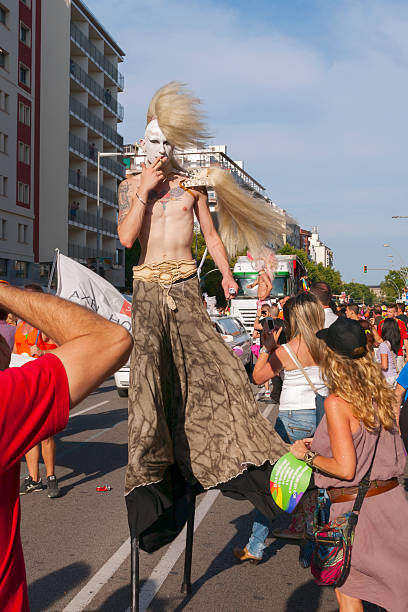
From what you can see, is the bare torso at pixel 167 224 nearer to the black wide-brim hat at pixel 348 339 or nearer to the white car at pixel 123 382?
the black wide-brim hat at pixel 348 339

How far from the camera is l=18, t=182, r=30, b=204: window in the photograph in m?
41.3

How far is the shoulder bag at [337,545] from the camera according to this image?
3.07 m

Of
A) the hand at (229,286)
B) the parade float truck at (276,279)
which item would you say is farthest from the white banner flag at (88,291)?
the parade float truck at (276,279)

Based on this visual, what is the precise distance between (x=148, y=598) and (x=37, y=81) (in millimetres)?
43142

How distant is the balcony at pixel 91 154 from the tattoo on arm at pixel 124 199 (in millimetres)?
48419

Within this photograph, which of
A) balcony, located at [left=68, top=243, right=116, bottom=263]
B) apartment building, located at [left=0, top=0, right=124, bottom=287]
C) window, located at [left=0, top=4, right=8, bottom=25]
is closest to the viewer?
window, located at [left=0, top=4, right=8, bottom=25]

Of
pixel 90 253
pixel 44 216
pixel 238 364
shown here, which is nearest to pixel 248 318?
pixel 44 216

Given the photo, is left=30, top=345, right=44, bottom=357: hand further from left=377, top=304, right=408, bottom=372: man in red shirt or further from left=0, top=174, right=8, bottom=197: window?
left=0, top=174, right=8, bottom=197: window

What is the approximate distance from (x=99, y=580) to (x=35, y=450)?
260 centimetres

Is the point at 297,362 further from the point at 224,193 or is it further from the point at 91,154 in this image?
the point at 91,154

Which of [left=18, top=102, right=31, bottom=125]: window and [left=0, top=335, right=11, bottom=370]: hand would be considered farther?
[left=18, top=102, right=31, bottom=125]: window

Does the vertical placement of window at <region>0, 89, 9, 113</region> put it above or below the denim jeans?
above

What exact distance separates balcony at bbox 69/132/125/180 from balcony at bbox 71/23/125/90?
674 cm

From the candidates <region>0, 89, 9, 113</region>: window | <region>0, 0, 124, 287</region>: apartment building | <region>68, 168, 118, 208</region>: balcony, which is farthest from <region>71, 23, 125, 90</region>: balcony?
<region>0, 89, 9, 113</region>: window
